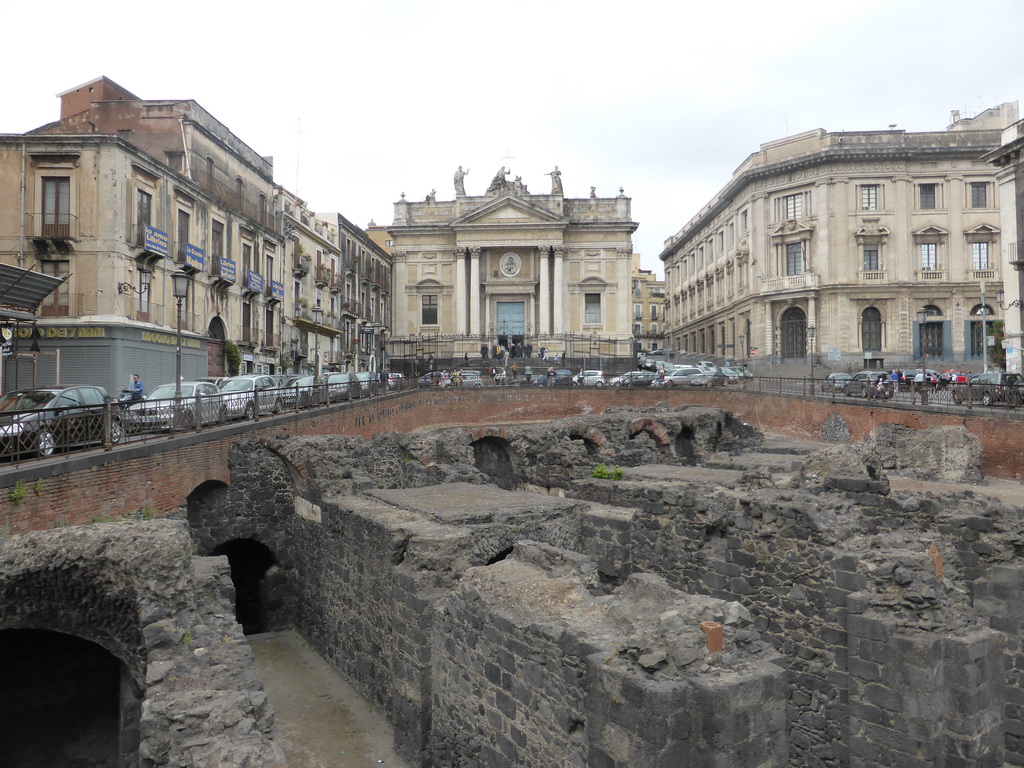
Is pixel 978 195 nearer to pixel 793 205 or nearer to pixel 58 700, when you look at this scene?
pixel 793 205

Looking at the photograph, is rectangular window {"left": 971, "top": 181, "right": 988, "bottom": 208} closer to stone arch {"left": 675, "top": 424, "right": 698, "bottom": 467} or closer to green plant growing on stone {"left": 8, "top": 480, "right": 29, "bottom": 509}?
stone arch {"left": 675, "top": 424, "right": 698, "bottom": 467}

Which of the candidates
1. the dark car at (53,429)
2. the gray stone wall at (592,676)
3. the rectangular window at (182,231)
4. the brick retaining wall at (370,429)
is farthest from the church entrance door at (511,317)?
the gray stone wall at (592,676)

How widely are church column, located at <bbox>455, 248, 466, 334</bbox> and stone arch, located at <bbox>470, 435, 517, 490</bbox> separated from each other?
31.3 metres

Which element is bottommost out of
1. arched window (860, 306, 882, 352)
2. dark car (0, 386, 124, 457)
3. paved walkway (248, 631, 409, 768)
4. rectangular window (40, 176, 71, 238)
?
paved walkway (248, 631, 409, 768)

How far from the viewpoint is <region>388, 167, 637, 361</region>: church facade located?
53562mm

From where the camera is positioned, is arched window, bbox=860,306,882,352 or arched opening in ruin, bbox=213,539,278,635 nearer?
arched opening in ruin, bbox=213,539,278,635

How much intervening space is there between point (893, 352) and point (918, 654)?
1786 inches

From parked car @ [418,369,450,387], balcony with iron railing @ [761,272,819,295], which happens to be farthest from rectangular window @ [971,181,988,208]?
parked car @ [418,369,450,387]

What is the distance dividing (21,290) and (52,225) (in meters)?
9.38

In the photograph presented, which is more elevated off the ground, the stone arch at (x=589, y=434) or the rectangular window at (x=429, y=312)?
the rectangular window at (x=429, y=312)

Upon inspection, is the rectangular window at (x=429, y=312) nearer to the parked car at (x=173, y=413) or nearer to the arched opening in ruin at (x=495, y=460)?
the arched opening in ruin at (x=495, y=460)

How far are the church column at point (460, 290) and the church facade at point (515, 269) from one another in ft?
0.26

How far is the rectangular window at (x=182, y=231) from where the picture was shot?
96.6 feet

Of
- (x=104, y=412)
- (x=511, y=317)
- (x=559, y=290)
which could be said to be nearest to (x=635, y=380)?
(x=559, y=290)
